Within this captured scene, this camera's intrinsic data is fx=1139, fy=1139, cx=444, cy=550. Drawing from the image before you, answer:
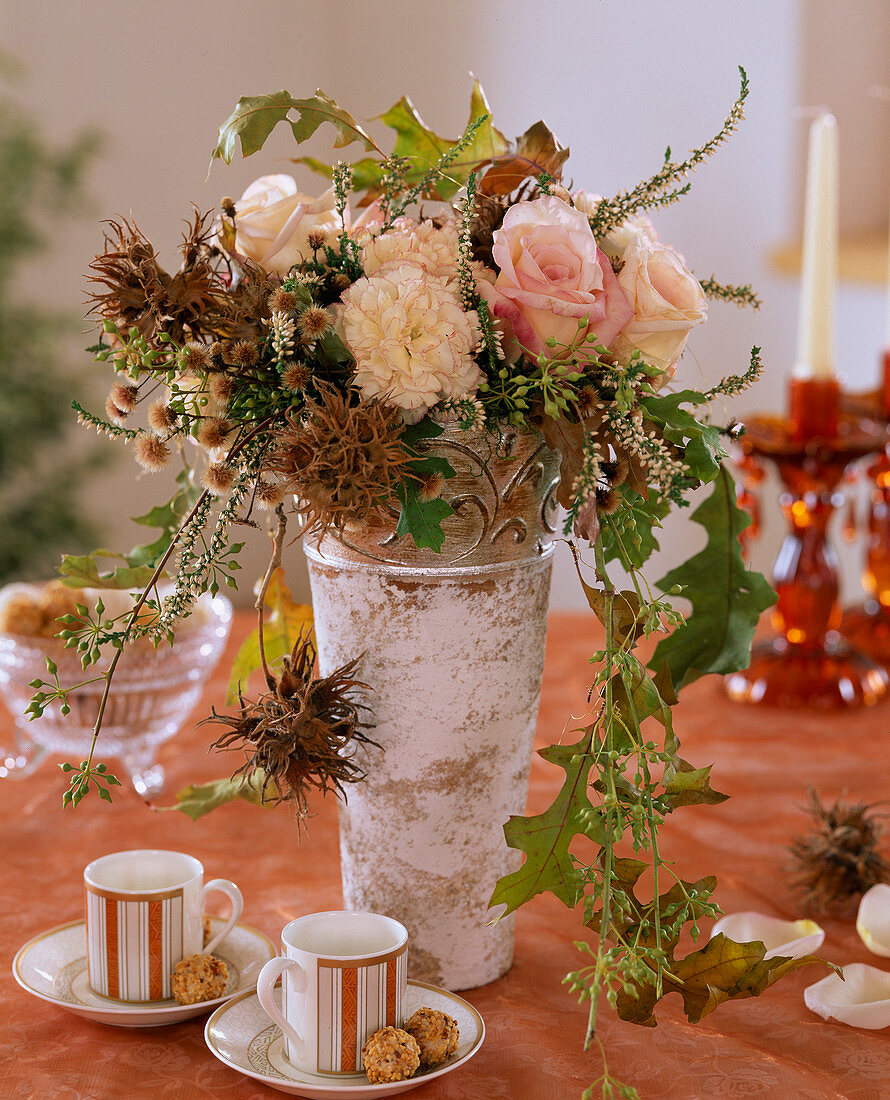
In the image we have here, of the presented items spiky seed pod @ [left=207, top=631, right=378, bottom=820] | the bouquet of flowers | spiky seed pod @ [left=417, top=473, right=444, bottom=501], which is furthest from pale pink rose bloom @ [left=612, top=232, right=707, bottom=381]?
spiky seed pod @ [left=207, top=631, right=378, bottom=820]

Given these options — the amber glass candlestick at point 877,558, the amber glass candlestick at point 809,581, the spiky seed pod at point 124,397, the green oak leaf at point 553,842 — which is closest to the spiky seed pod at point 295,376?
the spiky seed pod at point 124,397

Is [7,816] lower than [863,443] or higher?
lower

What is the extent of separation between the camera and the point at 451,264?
21.8 inches

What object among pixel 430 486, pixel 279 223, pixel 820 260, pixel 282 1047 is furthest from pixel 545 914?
A: pixel 820 260

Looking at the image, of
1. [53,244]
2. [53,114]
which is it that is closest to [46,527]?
[53,244]

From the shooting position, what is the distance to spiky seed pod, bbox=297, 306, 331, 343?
524mm

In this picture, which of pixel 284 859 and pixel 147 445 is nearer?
pixel 147 445

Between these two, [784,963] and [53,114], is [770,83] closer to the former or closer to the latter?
[53,114]

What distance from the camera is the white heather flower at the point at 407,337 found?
0.52 meters

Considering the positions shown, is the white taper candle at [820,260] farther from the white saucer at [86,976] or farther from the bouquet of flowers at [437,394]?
the white saucer at [86,976]

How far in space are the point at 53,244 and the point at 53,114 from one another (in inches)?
11.6

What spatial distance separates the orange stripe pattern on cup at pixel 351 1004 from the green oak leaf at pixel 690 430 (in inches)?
11.1

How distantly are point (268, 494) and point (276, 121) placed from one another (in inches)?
7.9

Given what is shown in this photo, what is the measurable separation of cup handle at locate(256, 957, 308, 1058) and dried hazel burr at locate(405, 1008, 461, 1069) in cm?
5
